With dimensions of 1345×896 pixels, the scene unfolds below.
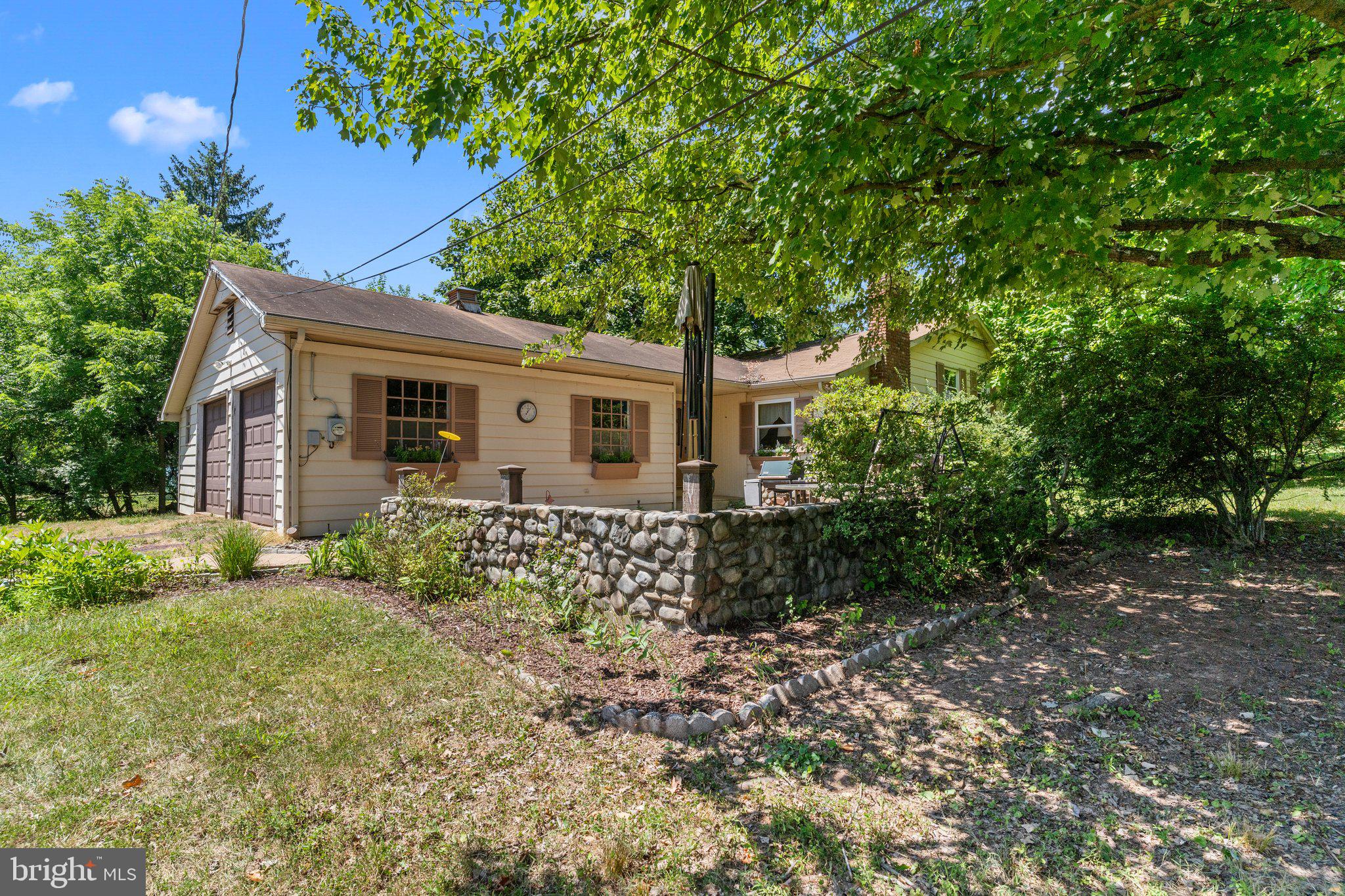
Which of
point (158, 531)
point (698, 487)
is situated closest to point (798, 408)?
point (698, 487)

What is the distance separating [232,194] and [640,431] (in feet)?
106

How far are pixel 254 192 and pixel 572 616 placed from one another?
125ft

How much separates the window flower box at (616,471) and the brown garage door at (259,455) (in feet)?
17.1

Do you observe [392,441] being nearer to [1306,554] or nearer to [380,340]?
[380,340]

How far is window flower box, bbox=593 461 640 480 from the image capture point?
11.6m

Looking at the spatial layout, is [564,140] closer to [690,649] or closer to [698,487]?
[698,487]

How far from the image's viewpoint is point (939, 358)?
1606 centimetres

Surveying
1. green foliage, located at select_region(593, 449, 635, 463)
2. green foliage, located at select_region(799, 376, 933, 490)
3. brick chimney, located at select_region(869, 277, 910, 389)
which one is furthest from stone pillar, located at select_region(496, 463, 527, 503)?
Result: green foliage, located at select_region(593, 449, 635, 463)

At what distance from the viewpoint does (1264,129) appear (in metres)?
3.65

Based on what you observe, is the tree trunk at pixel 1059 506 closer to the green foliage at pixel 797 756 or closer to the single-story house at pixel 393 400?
the single-story house at pixel 393 400

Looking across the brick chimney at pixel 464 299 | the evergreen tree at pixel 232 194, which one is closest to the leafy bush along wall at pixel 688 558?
the brick chimney at pixel 464 299

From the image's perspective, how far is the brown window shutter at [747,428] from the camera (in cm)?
1473

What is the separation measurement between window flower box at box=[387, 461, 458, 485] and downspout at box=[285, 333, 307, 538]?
1.22 metres

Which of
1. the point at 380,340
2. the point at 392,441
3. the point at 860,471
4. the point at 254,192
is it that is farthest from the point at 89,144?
the point at 254,192
